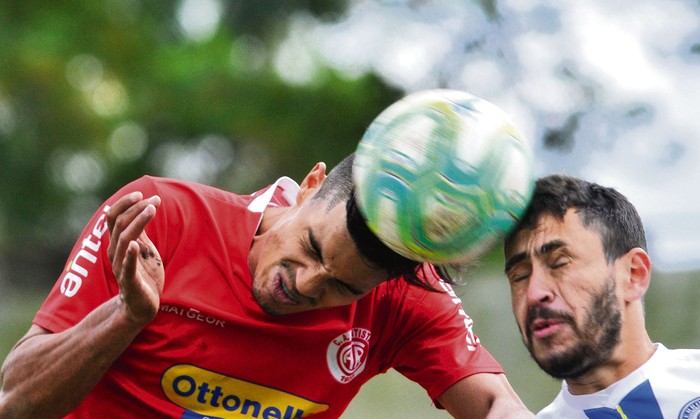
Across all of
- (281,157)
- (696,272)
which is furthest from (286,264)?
(281,157)

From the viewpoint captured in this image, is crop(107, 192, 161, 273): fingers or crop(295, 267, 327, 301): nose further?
crop(295, 267, 327, 301): nose

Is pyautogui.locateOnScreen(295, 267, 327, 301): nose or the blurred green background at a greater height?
pyautogui.locateOnScreen(295, 267, 327, 301): nose

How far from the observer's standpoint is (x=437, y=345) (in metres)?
3.34

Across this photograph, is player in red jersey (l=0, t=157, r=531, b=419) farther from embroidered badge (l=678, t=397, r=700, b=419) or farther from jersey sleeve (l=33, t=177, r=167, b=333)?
embroidered badge (l=678, t=397, r=700, b=419)

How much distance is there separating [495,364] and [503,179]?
3.30 ft

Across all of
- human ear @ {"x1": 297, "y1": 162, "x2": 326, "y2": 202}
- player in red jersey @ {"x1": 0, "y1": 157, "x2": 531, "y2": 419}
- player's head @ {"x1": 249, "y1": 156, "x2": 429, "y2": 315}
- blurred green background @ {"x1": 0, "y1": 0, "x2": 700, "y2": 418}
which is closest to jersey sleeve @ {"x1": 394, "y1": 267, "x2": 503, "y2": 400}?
player in red jersey @ {"x1": 0, "y1": 157, "x2": 531, "y2": 419}

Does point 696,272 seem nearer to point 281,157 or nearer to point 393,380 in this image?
point 393,380

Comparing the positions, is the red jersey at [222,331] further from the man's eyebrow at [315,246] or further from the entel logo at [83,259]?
the man's eyebrow at [315,246]

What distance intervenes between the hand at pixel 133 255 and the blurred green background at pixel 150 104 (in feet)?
26.2

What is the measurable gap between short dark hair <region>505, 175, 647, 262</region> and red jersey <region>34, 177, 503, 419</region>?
0.58 meters

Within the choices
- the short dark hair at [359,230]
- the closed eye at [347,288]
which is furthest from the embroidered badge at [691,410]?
the closed eye at [347,288]

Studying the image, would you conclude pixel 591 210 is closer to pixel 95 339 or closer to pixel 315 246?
pixel 315 246

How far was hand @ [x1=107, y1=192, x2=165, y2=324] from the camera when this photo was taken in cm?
250

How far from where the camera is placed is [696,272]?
6.56 metres
